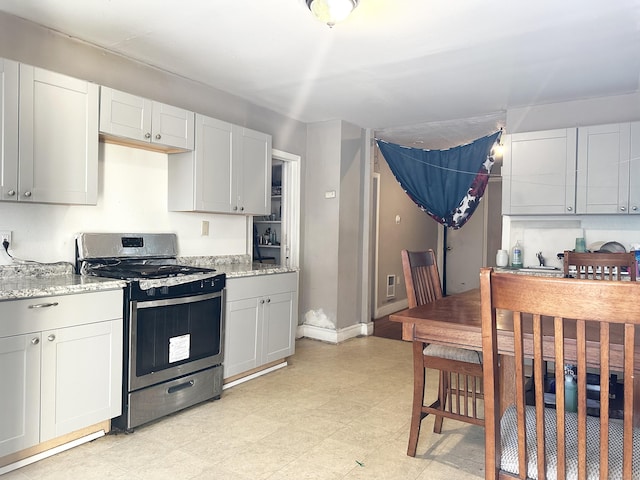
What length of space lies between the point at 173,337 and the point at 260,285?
85 centimetres

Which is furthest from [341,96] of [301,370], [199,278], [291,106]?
[301,370]

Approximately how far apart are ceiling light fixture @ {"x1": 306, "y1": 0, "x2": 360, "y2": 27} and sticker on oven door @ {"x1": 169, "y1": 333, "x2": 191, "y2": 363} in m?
2.02

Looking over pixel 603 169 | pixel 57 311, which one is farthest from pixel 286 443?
pixel 603 169

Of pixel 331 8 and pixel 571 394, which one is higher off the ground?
pixel 331 8

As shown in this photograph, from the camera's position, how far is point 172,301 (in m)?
2.70

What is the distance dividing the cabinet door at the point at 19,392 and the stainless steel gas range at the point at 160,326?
46 centimetres

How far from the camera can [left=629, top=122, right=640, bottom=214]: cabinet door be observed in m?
3.51

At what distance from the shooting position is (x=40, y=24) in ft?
8.61

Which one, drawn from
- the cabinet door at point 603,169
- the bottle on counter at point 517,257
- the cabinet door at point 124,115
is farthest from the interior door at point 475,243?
the cabinet door at point 124,115

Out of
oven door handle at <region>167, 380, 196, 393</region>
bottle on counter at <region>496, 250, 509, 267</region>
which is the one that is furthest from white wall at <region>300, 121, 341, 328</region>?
oven door handle at <region>167, 380, 196, 393</region>

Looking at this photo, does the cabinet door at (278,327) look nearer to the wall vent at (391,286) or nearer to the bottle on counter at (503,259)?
the bottle on counter at (503,259)

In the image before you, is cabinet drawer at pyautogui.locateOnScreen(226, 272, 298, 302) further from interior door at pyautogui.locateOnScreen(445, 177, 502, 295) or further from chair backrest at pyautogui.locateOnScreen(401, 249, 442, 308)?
interior door at pyautogui.locateOnScreen(445, 177, 502, 295)

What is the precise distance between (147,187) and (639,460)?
314cm

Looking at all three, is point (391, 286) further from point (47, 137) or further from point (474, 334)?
point (47, 137)
